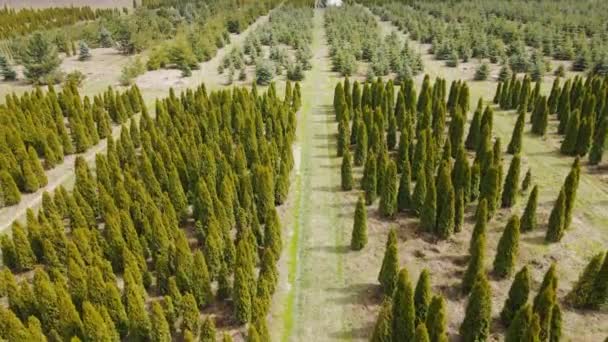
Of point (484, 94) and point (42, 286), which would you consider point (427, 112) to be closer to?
point (484, 94)

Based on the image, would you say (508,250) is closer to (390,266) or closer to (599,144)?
(390,266)

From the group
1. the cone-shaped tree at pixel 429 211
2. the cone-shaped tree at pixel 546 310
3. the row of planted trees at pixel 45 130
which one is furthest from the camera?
the row of planted trees at pixel 45 130

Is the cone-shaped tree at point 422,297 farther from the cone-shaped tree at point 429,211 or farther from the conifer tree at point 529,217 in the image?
the conifer tree at point 529,217

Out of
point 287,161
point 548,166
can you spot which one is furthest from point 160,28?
point 548,166

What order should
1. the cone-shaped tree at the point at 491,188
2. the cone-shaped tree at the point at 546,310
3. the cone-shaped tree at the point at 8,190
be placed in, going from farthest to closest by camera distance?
the cone-shaped tree at the point at 8,190
the cone-shaped tree at the point at 491,188
the cone-shaped tree at the point at 546,310

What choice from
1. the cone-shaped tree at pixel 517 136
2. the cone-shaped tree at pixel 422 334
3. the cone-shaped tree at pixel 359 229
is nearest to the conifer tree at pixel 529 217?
the cone-shaped tree at pixel 359 229

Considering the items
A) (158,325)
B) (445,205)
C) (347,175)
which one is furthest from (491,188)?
(158,325)
